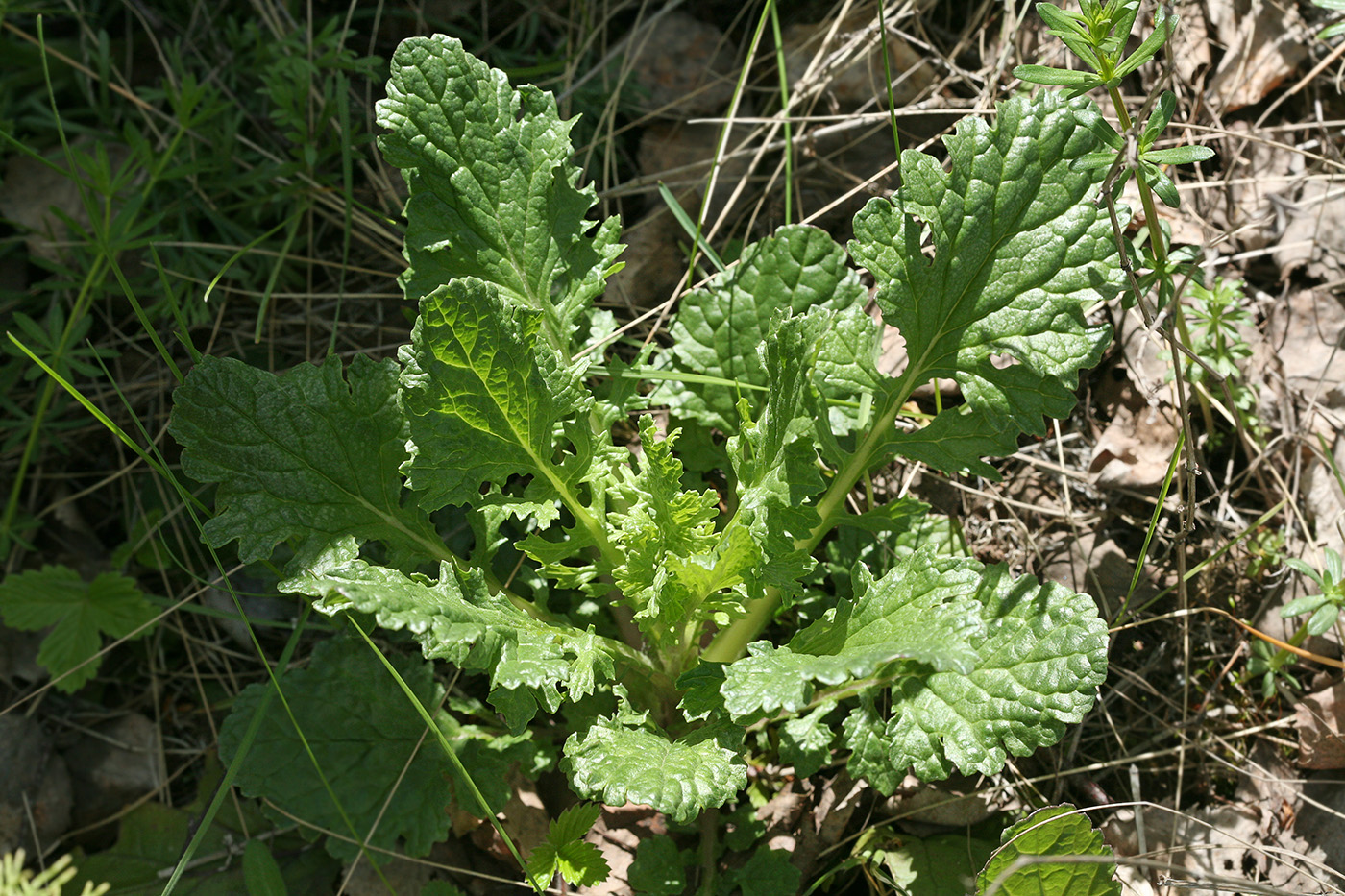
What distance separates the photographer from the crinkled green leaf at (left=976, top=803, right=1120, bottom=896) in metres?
2.38

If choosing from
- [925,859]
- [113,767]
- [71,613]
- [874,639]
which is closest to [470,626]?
[874,639]

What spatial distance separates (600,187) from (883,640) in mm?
1937

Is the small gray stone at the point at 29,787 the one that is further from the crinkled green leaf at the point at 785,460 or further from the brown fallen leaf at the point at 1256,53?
the brown fallen leaf at the point at 1256,53

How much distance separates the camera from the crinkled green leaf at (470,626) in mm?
2016

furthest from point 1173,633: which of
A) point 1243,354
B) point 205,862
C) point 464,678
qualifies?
point 205,862

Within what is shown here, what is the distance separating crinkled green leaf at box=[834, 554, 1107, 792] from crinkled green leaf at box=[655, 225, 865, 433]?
814 mm

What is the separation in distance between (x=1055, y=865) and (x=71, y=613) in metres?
3.01

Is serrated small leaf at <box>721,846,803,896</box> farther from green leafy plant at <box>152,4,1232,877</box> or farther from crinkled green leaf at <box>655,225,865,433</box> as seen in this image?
crinkled green leaf at <box>655,225,865,433</box>

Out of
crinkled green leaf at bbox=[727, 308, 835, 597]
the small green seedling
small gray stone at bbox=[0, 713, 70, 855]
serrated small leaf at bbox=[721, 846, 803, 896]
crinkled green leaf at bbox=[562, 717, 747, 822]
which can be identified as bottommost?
small gray stone at bbox=[0, 713, 70, 855]

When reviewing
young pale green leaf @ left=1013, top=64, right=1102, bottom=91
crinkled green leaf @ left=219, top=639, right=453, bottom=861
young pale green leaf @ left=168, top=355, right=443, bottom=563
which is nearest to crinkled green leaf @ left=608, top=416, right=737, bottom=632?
young pale green leaf @ left=168, top=355, right=443, bottom=563

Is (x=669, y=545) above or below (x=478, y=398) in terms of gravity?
below

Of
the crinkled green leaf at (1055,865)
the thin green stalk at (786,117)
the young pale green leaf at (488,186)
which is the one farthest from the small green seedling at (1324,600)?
the young pale green leaf at (488,186)

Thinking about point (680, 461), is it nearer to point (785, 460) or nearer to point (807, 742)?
point (785, 460)

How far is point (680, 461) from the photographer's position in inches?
99.0
